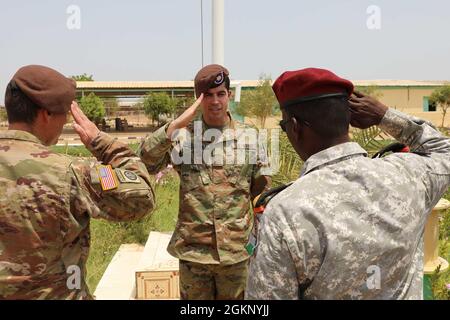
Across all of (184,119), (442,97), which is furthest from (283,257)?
(442,97)

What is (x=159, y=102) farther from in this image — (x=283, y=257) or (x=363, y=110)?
(x=283, y=257)

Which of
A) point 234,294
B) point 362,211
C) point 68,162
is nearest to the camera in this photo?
point 362,211

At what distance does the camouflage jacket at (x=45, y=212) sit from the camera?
148cm

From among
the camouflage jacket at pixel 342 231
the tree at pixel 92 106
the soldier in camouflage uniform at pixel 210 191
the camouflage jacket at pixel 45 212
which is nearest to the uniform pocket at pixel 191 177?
the soldier in camouflage uniform at pixel 210 191

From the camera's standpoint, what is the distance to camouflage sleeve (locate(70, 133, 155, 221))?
5.12 ft

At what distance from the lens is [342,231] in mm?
1195

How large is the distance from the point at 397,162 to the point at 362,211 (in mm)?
240

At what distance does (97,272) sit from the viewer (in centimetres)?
466

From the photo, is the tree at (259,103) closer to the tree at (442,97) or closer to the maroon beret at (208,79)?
the tree at (442,97)

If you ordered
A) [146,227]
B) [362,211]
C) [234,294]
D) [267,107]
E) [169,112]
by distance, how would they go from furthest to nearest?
[169,112] → [267,107] → [146,227] → [234,294] → [362,211]

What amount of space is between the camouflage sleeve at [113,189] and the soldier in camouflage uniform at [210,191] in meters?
0.72
